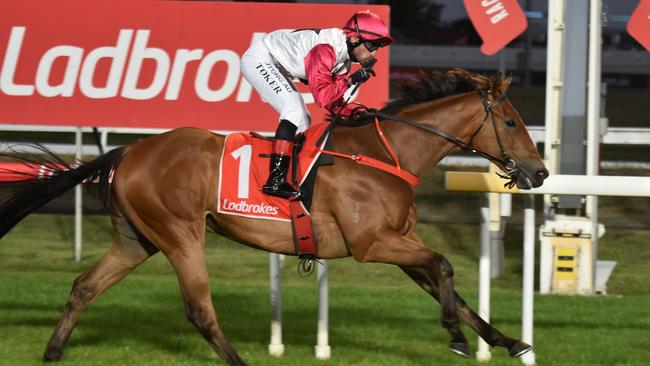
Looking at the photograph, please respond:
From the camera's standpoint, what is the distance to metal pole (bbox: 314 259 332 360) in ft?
19.3

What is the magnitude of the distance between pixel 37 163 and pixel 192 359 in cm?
128

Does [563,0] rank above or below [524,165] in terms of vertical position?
above

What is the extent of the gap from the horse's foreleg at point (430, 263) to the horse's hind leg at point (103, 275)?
1.26 metres

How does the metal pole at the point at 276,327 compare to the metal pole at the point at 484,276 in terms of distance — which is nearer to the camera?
the metal pole at the point at 484,276

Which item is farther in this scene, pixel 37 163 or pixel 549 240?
pixel 549 240

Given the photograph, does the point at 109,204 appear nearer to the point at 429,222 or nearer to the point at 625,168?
the point at 429,222

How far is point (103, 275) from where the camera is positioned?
581 centimetres

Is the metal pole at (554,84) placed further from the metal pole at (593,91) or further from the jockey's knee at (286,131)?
the jockey's knee at (286,131)

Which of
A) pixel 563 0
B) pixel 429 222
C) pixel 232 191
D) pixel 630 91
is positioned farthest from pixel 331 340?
pixel 630 91

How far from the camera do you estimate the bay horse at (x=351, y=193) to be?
209 inches

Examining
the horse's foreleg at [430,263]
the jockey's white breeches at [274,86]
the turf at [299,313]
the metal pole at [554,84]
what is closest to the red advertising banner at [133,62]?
the turf at [299,313]

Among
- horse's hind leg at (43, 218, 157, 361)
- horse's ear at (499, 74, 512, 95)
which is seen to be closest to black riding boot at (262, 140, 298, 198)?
horse's hind leg at (43, 218, 157, 361)

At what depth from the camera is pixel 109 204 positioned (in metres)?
5.79

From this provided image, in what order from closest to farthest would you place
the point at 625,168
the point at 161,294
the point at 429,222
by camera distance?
1. the point at 161,294
2. the point at 429,222
3. the point at 625,168
